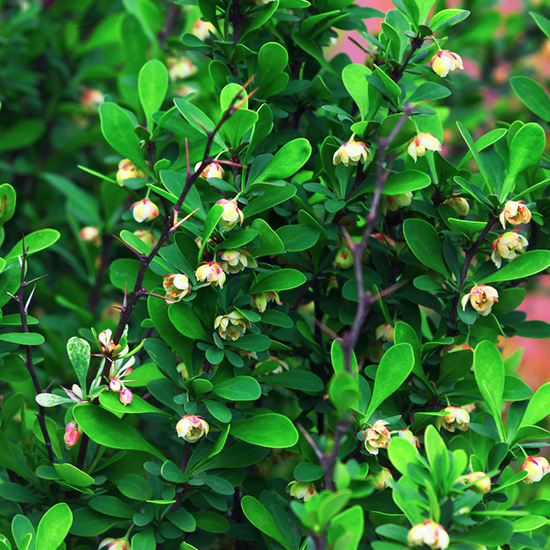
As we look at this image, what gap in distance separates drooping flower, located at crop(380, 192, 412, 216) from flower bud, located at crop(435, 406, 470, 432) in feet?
0.79

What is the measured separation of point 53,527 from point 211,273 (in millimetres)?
311

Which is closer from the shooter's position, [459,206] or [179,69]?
[459,206]

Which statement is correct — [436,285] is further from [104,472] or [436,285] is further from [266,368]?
[104,472]

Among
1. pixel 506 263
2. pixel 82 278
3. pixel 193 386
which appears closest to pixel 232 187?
pixel 193 386

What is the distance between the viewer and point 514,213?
0.69 meters

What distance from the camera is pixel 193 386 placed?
2.28 ft

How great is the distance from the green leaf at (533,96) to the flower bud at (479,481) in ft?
1.63

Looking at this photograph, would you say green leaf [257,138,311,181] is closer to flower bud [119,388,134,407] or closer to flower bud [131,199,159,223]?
flower bud [131,199,159,223]

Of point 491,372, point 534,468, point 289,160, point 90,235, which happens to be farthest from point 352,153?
point 90,235

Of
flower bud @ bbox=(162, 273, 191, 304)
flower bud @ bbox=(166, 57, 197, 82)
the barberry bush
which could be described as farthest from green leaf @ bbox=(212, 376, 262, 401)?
flower bud @ bbox=(166, 57, 197, 82)

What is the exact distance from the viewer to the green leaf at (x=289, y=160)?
70 cm

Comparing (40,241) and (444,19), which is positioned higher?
(444,19)

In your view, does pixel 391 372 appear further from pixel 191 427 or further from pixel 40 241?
pixel 40 241

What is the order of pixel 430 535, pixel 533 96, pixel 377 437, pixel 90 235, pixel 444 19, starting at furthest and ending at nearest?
pixel 90 235
pixel 533 96
pixel 444 19
pixel 377 437
pixel 430 535
